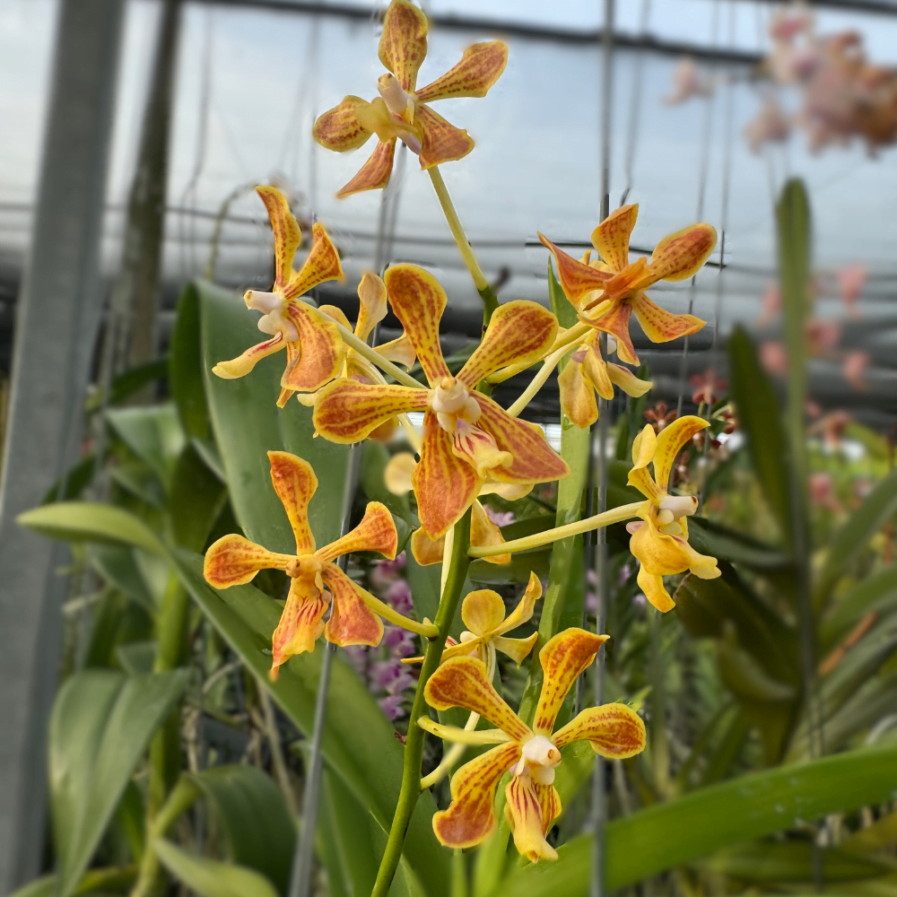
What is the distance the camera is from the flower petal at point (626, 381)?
232 millimetres

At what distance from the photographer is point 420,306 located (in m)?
0.20

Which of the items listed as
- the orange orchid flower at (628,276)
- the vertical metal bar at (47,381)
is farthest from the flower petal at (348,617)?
the vertical metal bar at (47,381)

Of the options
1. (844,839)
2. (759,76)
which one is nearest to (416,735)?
(844,839)

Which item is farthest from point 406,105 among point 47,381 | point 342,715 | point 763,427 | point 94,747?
point 47,381

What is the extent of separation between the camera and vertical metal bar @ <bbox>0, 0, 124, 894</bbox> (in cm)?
76

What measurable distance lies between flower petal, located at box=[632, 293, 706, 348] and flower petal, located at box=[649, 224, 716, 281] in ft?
0.04

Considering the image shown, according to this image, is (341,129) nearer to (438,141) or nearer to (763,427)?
(438,141)

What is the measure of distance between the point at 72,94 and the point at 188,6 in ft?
0.94

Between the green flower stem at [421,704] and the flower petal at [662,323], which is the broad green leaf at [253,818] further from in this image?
the flower petal at [662,323]

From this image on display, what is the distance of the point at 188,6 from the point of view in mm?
1002

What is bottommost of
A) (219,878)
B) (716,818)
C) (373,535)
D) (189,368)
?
(219,878)

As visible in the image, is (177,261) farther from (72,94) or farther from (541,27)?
(541,27)

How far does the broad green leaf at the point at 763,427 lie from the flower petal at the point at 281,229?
284 millimetres

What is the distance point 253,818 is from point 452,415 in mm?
558
